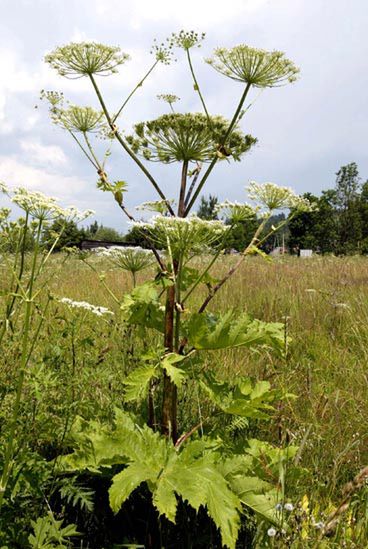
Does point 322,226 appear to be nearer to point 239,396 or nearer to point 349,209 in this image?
point 349,209

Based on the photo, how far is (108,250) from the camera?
10.7 feet

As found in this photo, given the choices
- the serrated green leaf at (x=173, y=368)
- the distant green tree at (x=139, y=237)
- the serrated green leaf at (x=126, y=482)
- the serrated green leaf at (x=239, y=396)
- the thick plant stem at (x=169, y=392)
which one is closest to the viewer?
the serrated green leaf at (x=126, y=482)

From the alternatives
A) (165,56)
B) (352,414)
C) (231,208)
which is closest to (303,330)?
(352,414)

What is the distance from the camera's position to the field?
256 centimetres

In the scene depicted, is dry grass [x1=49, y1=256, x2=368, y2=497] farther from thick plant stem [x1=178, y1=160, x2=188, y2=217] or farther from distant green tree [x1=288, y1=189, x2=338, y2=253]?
distant green tree [x1=288, y1=189, x2=338, y2=253]

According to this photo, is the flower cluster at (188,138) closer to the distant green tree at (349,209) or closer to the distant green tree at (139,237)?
the distant green tree at (139,237)

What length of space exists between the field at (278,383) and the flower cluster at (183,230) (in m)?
0.63

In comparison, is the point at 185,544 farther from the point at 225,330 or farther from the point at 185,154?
the point at 185,154

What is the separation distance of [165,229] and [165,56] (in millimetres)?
1309

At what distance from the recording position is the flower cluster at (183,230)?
2.58 metres

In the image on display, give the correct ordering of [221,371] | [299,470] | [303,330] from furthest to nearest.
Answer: [303,330]
[221,371]
[299,470]

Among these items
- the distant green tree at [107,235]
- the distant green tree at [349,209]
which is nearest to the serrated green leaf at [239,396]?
the distant green tree at [349,209]

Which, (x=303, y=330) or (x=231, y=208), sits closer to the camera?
(x=231, y=208)

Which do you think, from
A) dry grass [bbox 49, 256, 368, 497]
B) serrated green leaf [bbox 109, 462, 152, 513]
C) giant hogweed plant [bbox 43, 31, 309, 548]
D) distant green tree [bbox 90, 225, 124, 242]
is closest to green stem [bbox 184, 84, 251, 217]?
giant hogweed plant [bbox 43, 31, 309, 548]
